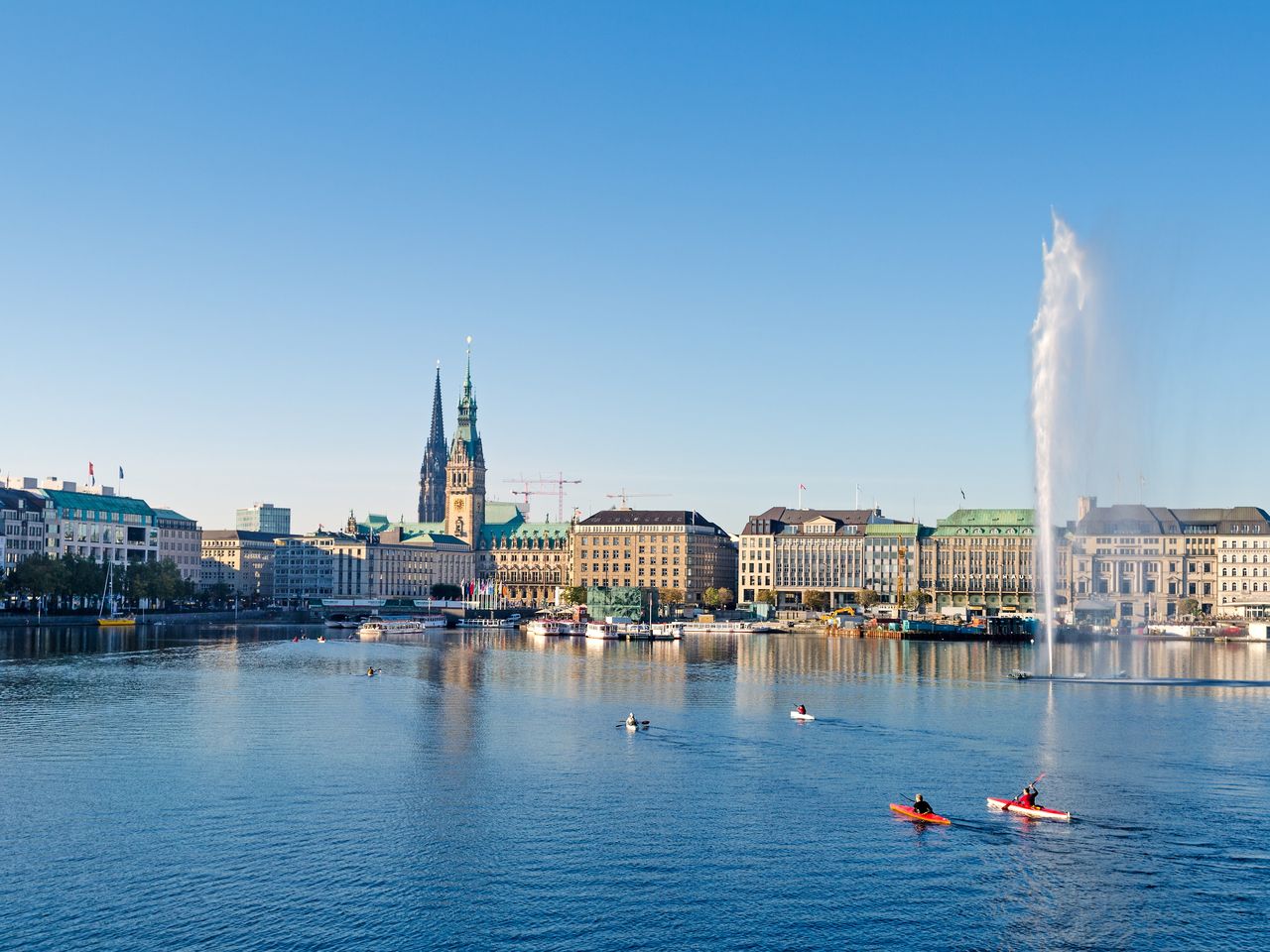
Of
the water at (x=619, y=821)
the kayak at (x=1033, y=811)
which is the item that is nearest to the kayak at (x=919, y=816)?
the water at (x=619, y=821)

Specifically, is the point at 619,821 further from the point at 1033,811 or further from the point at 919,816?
the point at 1033,811

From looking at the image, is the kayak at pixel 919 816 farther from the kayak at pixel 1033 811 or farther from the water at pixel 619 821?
the kayak at pixel 1033 811

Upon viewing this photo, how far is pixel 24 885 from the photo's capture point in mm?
47719

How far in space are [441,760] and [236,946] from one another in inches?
1246

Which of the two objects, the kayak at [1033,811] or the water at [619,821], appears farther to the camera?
the kayak at [1033,811]

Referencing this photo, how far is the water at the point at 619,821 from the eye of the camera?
44656 millimetres

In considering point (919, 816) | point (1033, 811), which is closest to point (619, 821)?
point (919, 816)

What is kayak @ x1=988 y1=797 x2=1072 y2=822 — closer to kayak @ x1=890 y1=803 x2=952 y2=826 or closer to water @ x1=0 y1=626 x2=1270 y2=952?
water @ x1=0 y1=626 x2=1270 y2=952

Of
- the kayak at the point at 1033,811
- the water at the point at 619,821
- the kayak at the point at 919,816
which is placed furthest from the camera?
the kayak at the point at 1033,811

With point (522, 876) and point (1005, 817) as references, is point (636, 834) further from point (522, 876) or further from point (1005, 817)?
point (1005, 817)

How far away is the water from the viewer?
44656mm

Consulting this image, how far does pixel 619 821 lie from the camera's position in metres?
58.0

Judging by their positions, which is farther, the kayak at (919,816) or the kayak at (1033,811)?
the kayak at (1033,811)

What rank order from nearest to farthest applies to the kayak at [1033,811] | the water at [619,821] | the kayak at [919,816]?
the water at [619,821], the kayak at [919,816], the kayak at [1033,811]
